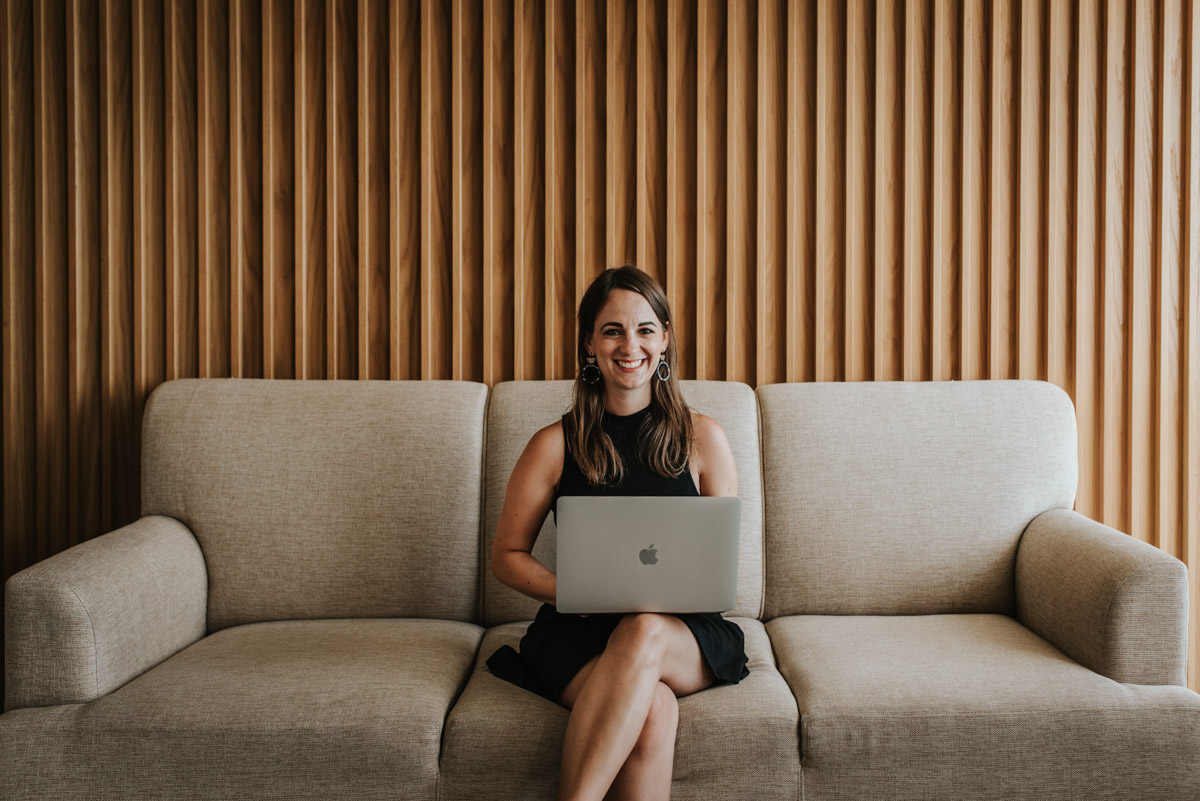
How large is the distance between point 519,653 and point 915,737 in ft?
2.64

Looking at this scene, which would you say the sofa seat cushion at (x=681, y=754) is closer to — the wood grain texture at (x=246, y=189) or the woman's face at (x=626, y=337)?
the woman's face at (x=626, y=337)

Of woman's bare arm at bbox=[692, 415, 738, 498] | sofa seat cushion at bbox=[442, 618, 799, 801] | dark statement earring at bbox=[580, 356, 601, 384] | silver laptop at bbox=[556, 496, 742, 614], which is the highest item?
dark statement earring at bbox=[580, 356, 601, 384]

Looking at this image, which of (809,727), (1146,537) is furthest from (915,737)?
(1146,537)

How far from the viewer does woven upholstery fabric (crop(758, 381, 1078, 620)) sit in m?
2.13

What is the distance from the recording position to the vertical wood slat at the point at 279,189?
2502mm

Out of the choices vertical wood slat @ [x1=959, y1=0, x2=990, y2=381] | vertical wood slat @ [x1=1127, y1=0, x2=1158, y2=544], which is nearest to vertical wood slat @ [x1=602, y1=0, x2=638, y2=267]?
vertical wood slat @ [x1=959, y1=0, x2=990, y2=381]

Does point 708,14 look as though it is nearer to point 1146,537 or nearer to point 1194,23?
point 1194,23

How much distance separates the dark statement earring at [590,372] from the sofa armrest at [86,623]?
1.08 meters

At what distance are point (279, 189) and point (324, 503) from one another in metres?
1.03

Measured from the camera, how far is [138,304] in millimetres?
A: 2518

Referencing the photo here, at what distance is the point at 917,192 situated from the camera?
2.53 m

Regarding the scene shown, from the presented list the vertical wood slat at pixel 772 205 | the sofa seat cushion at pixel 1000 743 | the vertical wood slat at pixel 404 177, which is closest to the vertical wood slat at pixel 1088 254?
the vertical wood slat at pixel 772 205

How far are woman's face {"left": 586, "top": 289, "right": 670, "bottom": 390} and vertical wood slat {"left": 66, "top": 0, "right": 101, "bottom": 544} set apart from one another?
5.62 ft

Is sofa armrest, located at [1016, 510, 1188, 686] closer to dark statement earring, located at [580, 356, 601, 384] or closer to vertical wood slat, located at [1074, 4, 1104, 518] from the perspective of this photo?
vertical wood slat, located at [1074, 4, 1104, 518]
